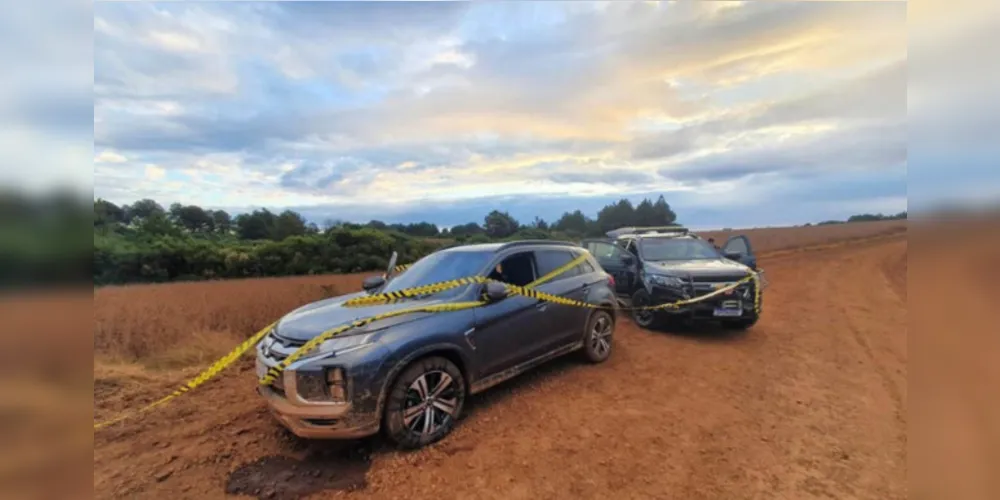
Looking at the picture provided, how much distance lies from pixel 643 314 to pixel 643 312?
0.12 ft

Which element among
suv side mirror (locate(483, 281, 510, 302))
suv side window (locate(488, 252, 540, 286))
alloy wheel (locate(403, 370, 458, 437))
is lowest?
alloy wheel (locate(403, 370, 458, 437))

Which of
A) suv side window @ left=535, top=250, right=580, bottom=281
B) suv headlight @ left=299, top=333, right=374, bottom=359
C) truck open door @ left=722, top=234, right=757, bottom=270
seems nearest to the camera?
suv headlight @ left=299, top=333, right=374, bottom=359

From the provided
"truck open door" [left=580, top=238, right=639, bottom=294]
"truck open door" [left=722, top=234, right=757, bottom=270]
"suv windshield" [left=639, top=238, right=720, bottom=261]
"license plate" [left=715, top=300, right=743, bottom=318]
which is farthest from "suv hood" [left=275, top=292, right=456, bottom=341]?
"truck open door" [left=722, top=234, right=757, bottom=270]

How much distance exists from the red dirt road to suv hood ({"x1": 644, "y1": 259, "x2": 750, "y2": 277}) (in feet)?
4.64

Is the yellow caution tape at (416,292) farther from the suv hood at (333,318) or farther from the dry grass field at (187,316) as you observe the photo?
the dry grass field at (187,316)

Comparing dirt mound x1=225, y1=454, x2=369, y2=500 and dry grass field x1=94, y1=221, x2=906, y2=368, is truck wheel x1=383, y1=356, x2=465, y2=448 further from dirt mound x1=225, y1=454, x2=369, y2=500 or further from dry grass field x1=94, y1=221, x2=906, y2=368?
dry grass field x1=94, y1=221, x2=906, y2=368

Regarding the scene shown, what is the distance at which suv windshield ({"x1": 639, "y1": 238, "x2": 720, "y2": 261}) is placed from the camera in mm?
7918

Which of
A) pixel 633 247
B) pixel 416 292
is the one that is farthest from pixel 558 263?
pixel 633 247

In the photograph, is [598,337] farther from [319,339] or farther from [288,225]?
[288,225]

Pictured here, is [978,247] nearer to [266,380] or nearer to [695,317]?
[266,380]


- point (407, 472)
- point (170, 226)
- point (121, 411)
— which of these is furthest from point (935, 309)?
point (170, 226)

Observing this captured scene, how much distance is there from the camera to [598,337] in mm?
5730

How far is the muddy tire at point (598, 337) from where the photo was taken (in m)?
5.54

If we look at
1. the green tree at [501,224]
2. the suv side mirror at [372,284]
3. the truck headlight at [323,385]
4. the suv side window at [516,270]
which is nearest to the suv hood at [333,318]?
the truck headlight at [323,385]
